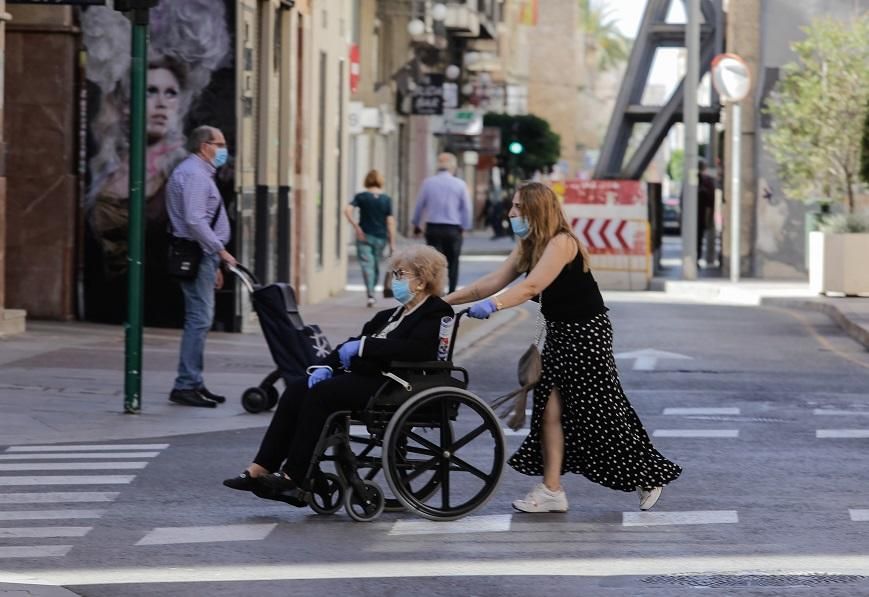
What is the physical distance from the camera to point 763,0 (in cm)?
3469

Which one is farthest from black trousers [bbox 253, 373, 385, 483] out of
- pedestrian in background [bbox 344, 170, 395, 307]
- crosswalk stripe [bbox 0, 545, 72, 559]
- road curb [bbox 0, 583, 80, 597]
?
pedestrian in background [bbox 344, 170, 395, 307]

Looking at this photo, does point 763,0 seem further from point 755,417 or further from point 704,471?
point 704,471

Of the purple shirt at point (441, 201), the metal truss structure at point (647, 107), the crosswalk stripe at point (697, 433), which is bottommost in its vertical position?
the crosswalk stripe at point (697, 433)

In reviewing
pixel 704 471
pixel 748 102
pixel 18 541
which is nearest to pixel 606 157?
pixel 748 102

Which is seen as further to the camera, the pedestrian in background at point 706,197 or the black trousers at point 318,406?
the pedestrian in background at point 706,197

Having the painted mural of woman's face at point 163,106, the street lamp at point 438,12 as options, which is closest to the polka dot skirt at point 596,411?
the painted mural of woman's face at point 163,106

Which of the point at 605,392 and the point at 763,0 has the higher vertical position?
the point at 763,0

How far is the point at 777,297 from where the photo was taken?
2708 cm

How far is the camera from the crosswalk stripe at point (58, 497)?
9500mm

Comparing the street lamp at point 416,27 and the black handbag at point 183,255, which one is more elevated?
the street lamp at point 416,27

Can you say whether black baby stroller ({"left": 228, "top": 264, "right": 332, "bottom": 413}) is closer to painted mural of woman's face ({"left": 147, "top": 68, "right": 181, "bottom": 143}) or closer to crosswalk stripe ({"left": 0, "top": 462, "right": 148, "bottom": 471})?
crosswalk stripe ({"left": 0, "top": 462, "right": 148, "bottom": 471})

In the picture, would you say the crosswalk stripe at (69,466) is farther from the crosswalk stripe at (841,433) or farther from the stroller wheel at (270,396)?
the crosswalk stripe at (841,433)

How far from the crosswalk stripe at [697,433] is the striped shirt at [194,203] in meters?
3.15

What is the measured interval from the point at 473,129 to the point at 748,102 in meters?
27.0
